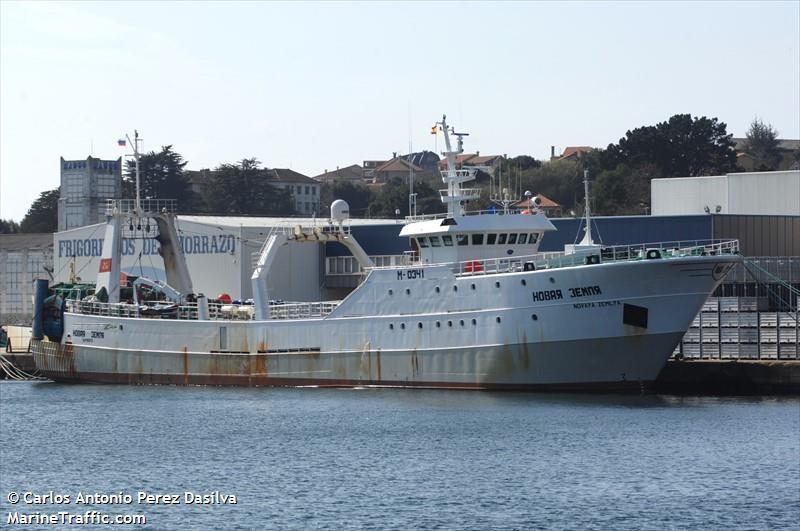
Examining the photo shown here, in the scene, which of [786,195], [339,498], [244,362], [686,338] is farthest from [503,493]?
[786,195]

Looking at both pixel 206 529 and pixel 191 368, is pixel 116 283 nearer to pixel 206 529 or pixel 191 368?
pixel 191 368

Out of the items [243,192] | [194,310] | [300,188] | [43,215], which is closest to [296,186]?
[300,188]

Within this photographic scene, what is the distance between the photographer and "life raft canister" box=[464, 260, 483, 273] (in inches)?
1882

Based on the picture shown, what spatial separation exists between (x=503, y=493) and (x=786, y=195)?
1655 inches

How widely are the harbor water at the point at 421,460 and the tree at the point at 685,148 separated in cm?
7243

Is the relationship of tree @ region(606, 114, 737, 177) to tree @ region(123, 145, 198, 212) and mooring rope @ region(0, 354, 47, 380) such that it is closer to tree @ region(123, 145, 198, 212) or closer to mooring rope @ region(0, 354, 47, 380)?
tree @ region(123, 145, 198, 212)

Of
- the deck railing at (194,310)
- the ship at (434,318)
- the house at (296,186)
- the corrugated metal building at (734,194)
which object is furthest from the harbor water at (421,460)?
the house at (296,186)

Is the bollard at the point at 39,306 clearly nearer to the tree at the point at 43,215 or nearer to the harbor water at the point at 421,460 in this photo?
the harbor water at the point at 421,460

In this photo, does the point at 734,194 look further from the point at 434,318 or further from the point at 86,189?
the point at 86,189

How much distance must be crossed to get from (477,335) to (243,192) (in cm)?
9005

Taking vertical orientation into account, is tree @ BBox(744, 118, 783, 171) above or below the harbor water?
above

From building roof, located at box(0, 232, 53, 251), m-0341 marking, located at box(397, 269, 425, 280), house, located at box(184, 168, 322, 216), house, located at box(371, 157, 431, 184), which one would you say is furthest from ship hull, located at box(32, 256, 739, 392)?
house, located at box(371, 157, 431, 184)

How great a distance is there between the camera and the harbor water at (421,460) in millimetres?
30047

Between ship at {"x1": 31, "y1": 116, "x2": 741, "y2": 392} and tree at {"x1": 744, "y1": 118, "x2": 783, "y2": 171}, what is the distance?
4562 inches
